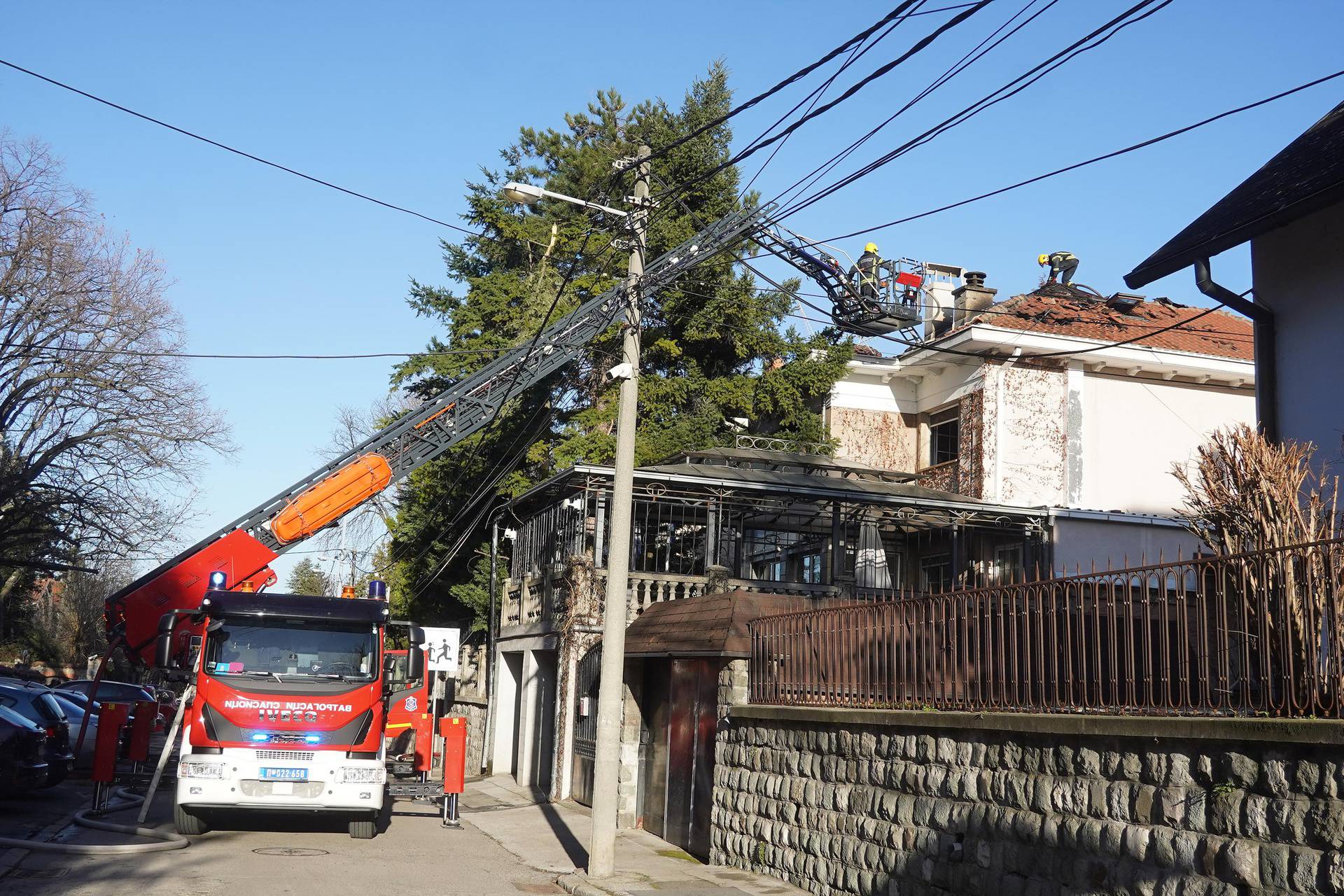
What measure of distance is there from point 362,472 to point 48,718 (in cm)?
620

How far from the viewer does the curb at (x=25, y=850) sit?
1179 cm

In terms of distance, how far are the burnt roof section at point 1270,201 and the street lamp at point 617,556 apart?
5631mm

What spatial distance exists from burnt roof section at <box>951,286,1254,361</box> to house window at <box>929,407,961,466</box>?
2.49 metres

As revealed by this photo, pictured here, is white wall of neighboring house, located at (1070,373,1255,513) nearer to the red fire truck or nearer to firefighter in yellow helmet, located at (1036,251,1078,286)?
firefighter in yellow helmet, located at (1036,251,1078,286)

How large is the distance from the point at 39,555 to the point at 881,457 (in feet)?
82.9

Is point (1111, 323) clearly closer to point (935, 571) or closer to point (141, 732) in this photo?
point (935, 571)

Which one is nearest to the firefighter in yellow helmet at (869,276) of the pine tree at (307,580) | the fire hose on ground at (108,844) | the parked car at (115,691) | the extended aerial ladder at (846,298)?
the extended aerial ladder at (846,298)

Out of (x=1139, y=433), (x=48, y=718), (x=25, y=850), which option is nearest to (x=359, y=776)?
(x=25, y=850)

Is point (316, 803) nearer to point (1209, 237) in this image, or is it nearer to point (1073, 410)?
point (1209, 237)

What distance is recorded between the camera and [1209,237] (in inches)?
514

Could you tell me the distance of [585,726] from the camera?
69.2ft

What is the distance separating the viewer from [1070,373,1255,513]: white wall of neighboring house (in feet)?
93.7

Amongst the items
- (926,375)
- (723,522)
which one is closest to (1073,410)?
(926,375)

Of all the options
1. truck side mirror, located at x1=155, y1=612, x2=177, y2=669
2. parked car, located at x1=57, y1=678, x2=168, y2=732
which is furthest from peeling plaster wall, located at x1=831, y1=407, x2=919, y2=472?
truck side mirror, located at x1=155, y1=612, x2=177, y2=669
